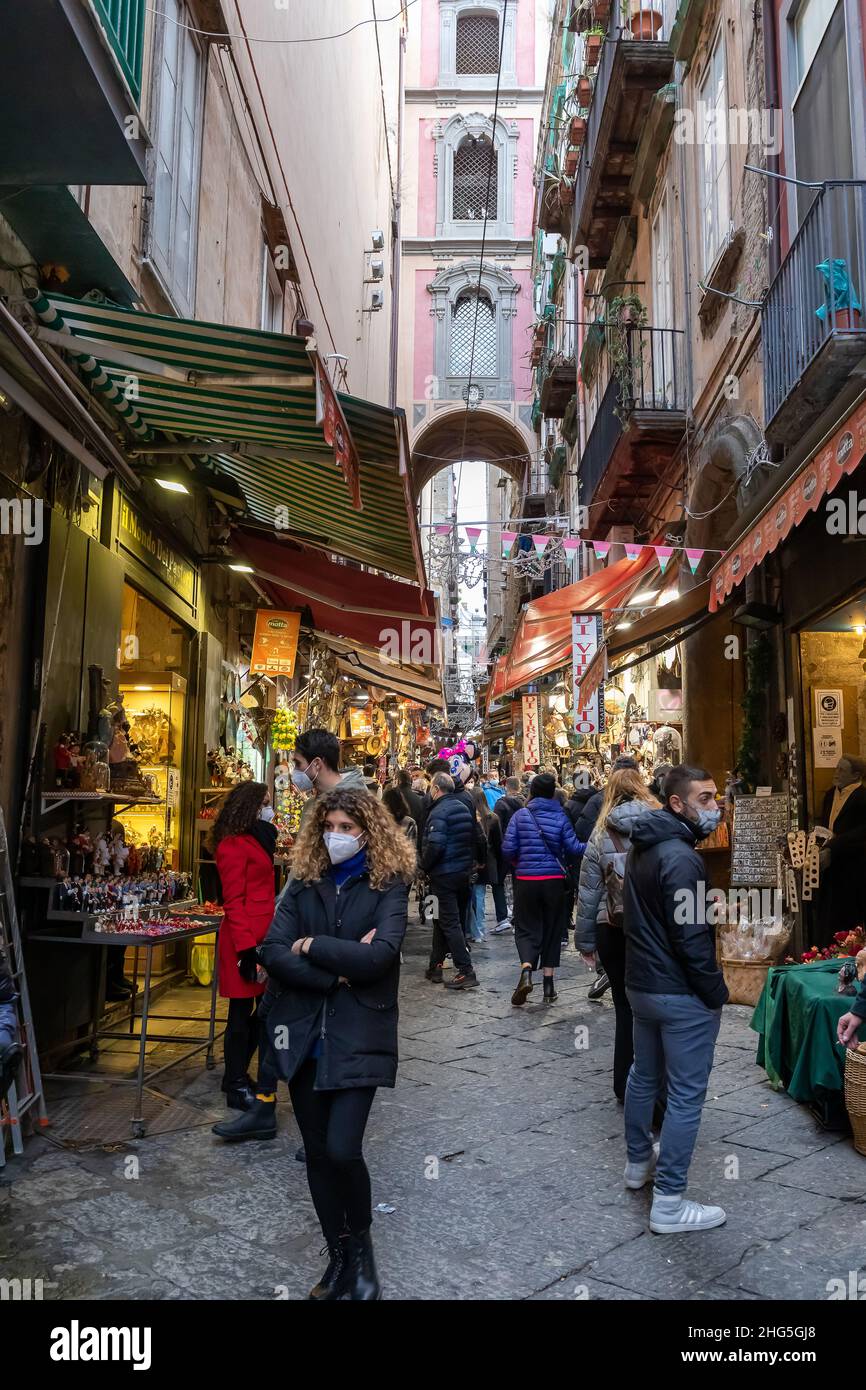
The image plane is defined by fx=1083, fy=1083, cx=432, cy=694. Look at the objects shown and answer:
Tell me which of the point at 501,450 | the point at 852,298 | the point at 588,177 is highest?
the point at 501,450

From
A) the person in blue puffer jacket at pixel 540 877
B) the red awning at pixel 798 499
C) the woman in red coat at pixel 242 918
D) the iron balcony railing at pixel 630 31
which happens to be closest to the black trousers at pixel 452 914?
the person in blue puffer jacket at pixel 540 877

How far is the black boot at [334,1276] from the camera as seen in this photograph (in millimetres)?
3535

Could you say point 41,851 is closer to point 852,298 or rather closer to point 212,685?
point 212,685

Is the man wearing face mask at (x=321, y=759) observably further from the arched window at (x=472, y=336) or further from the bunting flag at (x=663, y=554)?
the arched window at (x=472, y=336)

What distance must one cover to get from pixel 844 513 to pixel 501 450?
34.8 m

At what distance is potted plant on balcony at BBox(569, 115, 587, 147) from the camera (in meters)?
16.3

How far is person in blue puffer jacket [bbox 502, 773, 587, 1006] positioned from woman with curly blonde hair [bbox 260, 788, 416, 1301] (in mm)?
5275

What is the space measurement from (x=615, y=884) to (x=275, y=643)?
20.6 feet

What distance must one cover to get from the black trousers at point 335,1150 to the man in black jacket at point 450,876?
6115 millimetres

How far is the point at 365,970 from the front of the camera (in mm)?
3541

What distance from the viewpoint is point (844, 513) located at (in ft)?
25.1

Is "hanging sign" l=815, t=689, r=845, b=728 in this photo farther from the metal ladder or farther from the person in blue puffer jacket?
the metal ladder

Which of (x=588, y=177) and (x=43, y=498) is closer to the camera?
(x=43, y=498)

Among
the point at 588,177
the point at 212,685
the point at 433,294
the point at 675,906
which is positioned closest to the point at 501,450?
the point at 433,294
